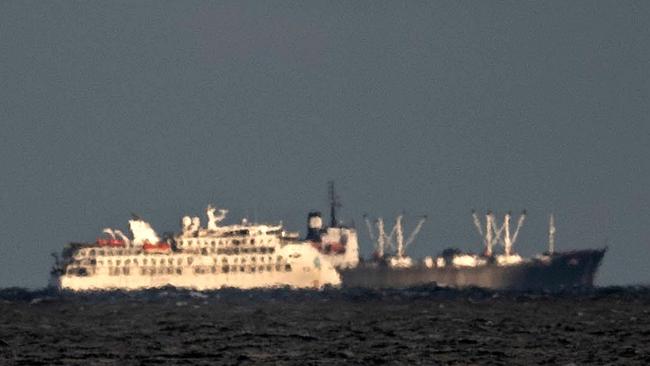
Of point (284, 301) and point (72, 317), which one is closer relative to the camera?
point (72, 317)

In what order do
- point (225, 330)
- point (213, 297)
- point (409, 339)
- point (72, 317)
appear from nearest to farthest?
point (409, 339) < point (225, 330) < point (72, 317) < point (213, 297)

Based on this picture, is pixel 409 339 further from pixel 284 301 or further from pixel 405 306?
pixel 284 301

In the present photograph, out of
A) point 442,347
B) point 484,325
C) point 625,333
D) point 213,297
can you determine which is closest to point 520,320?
point 484,325

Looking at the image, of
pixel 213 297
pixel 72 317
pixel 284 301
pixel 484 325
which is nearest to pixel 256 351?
pixel 484 325

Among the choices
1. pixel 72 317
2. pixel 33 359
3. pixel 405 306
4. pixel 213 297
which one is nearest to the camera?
pixel 33 359

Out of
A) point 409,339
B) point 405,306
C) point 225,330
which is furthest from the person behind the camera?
point 405,306

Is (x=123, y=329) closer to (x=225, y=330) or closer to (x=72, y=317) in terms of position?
(x=225, y=330)
